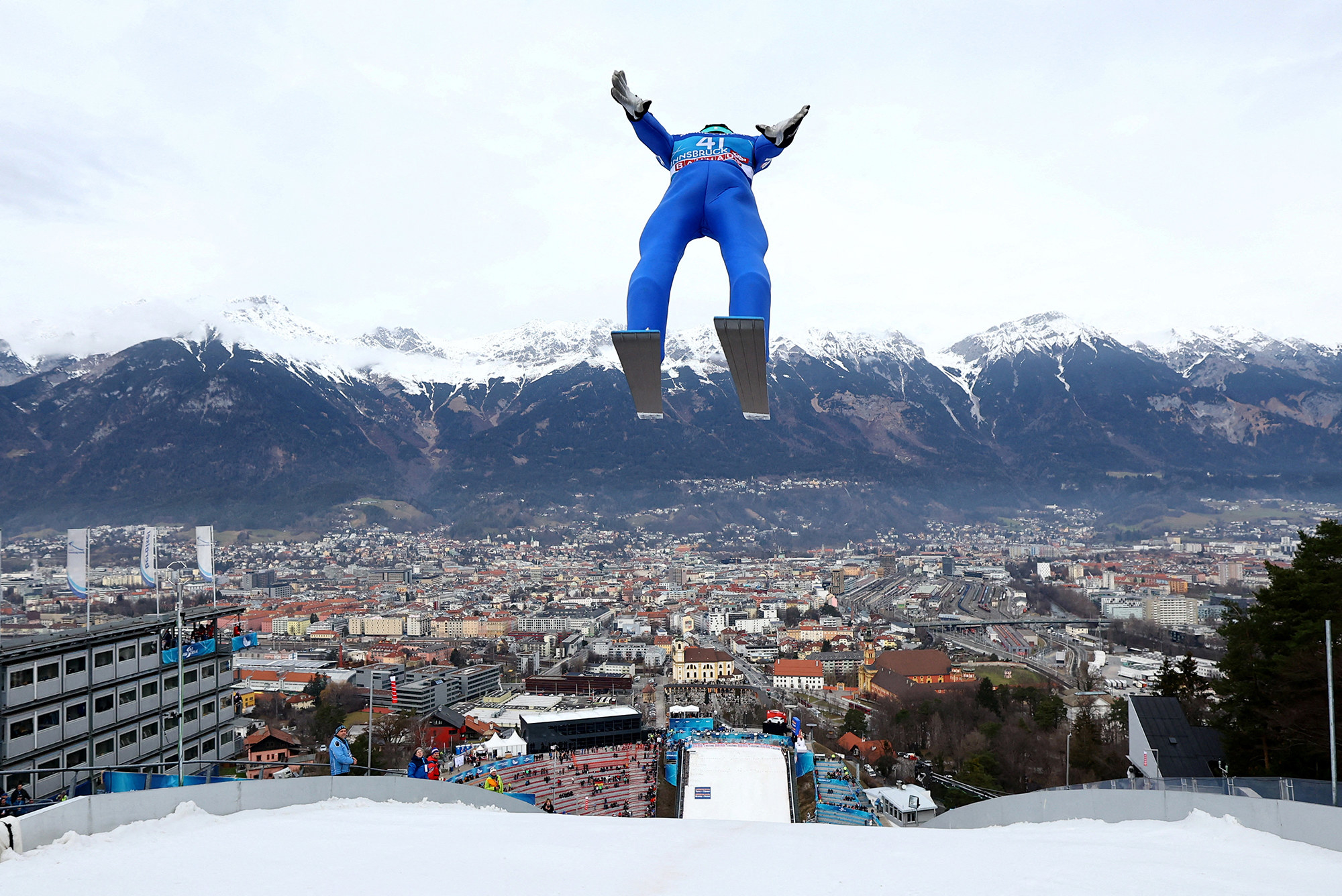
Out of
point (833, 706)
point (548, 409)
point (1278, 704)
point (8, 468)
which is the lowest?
point (833, 706)

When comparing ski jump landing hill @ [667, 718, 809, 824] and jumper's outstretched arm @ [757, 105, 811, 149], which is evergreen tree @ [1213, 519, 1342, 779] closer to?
ski jump landing hill @ [667, 718, 809, 824]

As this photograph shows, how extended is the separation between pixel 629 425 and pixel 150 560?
127744 mm

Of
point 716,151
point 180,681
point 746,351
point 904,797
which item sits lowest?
point 904,797

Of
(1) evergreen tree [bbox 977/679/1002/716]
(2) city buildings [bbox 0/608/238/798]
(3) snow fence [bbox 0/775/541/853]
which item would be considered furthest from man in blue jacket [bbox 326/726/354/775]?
(1) evergreen tree [bbox 977/679/1002/716]

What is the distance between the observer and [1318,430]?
146 m

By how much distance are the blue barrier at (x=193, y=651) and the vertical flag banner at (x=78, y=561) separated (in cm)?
225

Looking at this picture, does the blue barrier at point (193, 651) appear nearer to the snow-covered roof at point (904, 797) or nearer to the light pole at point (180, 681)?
the light pole at point (180, 681)

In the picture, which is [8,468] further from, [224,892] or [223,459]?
[224,892]

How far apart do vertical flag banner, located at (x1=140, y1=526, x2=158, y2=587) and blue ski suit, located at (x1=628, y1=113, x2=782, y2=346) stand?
858cm

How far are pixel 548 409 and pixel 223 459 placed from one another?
49260mm

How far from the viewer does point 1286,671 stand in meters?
8.88

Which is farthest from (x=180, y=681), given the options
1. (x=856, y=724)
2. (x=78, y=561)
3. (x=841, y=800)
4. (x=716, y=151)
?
(x=856, y=724)

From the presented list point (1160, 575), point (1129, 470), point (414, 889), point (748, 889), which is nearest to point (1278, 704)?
point (748, 889)

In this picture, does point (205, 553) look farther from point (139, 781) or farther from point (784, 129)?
point (784, 129)
